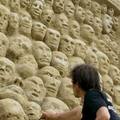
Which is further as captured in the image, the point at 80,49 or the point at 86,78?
the point at 80,49

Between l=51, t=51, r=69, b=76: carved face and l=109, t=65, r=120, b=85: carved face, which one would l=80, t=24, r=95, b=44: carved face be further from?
l=51, t=51, r=69, b=76: carved face

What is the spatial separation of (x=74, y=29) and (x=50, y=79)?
74 centimetres

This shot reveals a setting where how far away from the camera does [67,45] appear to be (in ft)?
11.5

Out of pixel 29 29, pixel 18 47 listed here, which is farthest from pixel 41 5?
pixel 18 47

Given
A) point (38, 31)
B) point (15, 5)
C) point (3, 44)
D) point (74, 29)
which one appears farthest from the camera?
point (74, 29)

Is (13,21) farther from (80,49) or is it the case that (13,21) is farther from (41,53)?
(80,49)

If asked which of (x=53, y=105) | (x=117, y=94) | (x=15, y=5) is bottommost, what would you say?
(x=117, y=94)

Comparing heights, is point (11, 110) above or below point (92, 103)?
below

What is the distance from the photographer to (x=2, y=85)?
2.76 m

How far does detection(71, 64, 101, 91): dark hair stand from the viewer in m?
1.98

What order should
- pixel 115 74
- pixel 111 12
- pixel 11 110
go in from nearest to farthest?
pixel 11 110, pixel 115 74, pixel 111 12

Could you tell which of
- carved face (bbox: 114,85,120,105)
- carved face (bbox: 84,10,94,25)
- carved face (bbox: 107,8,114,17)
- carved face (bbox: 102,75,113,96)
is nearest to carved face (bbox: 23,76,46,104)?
carved face (bbox: 102,75,113,96)

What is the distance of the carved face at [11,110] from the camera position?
255 cm

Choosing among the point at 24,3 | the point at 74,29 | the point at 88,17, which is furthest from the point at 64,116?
the point at 88,17
